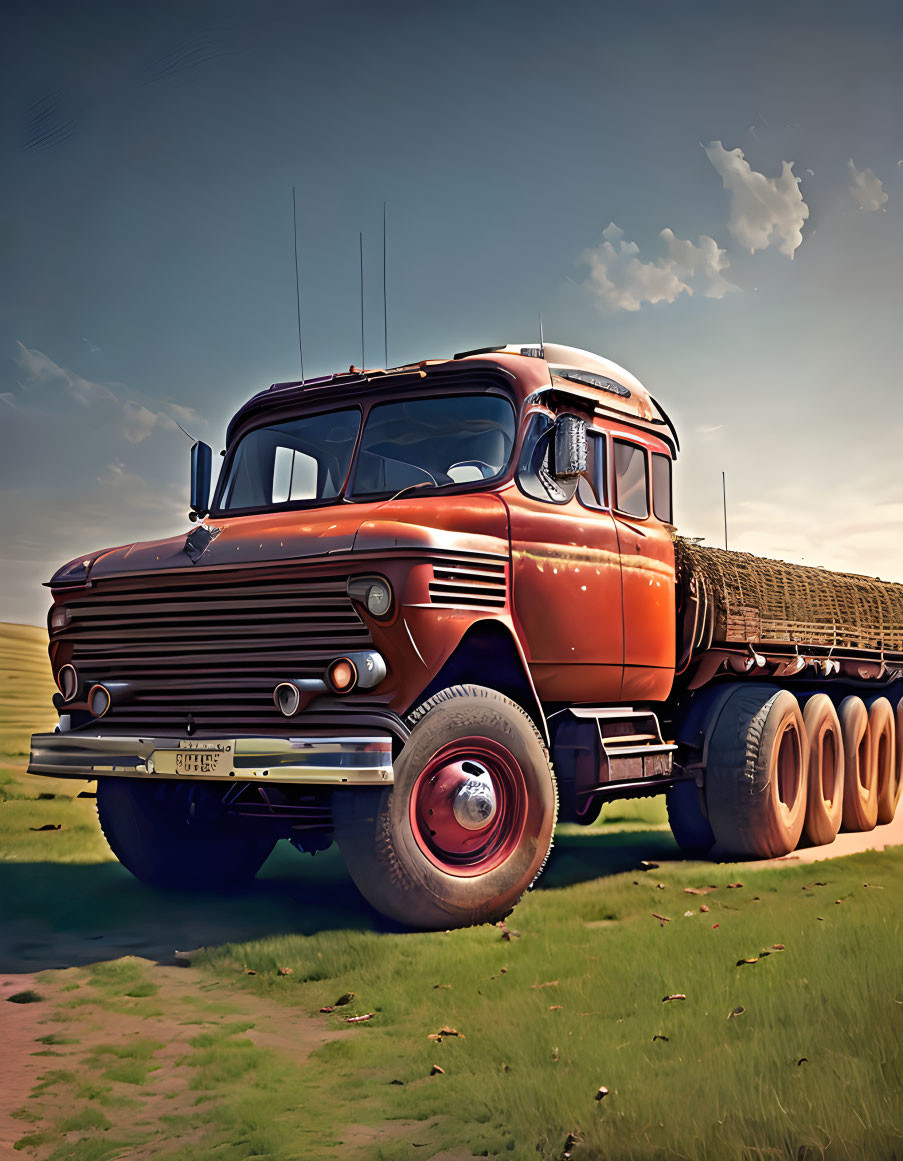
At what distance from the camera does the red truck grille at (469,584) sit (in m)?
6.32

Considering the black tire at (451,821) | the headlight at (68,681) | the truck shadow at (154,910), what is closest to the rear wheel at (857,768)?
the truck shadow at (154,910)

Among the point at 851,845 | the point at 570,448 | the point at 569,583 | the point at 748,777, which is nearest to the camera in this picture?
the point at 570,448

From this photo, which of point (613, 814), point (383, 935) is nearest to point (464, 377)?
point (383, 935)

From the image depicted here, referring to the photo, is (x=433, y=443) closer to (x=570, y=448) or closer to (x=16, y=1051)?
(x=570, y=448)

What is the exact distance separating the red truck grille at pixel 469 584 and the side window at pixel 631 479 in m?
1.70

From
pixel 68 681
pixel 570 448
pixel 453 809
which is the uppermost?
pixel 570 448

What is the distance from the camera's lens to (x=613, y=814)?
12.5 m

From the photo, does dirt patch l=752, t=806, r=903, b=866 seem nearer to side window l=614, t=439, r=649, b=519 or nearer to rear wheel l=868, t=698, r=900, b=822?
rear wheel l=868, t=698, r=900, b=822

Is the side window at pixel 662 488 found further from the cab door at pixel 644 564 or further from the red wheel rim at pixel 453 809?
the red wheel rim at pixel 453 809

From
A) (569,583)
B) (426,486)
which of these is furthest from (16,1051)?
(569,583)

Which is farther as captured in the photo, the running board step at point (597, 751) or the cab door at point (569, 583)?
the running board step at point (597, 751)

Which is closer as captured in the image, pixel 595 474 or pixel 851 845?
pixel 595 474

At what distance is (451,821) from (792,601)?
5584mm

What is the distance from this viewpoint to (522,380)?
24.3ft
